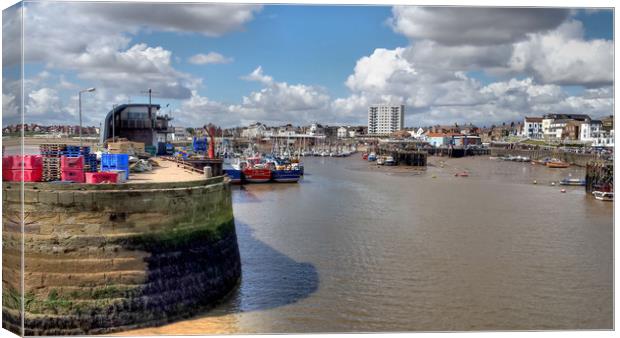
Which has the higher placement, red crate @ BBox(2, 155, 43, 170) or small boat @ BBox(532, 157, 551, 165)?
red crate @ BBox(2, 155, 43, 170)

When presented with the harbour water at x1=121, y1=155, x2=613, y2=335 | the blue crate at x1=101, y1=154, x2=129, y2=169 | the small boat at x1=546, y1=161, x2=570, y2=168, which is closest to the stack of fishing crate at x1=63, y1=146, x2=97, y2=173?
the blue crate at x1=101, y1=154, x2=129, y2=169

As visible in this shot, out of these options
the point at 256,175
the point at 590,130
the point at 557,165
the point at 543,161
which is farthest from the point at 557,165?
the point at 256,175

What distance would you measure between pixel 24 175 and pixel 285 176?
30144 mm

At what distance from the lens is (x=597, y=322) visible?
34.5 ft

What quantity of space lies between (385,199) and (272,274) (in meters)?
16.4

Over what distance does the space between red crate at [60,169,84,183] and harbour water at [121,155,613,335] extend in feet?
8.78

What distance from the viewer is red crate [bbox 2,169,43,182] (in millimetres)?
8758

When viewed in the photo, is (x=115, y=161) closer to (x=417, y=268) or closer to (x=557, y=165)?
(x=417, y=268)

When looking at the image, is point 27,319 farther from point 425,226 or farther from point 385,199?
point 385,199

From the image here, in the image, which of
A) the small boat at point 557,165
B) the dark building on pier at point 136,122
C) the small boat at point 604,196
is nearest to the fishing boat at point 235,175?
the dark building on pier at point 136,122

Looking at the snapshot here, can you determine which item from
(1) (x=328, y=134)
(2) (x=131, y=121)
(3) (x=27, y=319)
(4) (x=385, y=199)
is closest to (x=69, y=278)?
(3) (x=27, y=319)

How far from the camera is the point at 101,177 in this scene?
30.7 ft

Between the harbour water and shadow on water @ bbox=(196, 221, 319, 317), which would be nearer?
the harbour water

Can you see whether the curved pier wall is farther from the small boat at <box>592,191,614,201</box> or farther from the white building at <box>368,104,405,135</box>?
the white building at <box>368,104,405,135</box>
